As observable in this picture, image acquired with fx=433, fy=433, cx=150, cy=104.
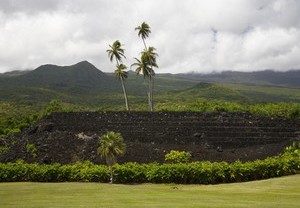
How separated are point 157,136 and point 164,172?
17.6 m

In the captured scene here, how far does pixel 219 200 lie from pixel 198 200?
126cm

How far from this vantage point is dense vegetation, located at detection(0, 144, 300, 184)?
4244 centimetres

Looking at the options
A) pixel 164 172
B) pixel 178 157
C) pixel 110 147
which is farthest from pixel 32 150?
pixel 164 172

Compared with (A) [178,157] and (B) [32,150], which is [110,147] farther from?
(B) [32,150]

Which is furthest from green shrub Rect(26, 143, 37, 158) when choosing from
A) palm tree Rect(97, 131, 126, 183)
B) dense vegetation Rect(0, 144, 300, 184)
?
palm tree Rect(97, 131, 126, 183)

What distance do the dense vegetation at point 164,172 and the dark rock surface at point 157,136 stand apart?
5.39 meters

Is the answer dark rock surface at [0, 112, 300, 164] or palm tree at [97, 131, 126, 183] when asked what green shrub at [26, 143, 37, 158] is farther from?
palm tree at [97, 131, 126, 183]

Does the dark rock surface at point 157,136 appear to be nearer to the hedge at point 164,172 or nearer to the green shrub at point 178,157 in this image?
the green shrub at point 178,157

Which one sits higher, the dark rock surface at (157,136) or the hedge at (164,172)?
the dark rock surface at (157,136)

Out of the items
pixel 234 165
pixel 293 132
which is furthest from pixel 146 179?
pixel 293 132

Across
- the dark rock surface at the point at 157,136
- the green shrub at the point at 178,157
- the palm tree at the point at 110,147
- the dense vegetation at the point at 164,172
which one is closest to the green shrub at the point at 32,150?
the dark rock surface at the point at 157,136

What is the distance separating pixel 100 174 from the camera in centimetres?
4325

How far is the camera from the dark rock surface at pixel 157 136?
51625 millimetres

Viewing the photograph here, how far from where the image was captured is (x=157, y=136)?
59.9 m
